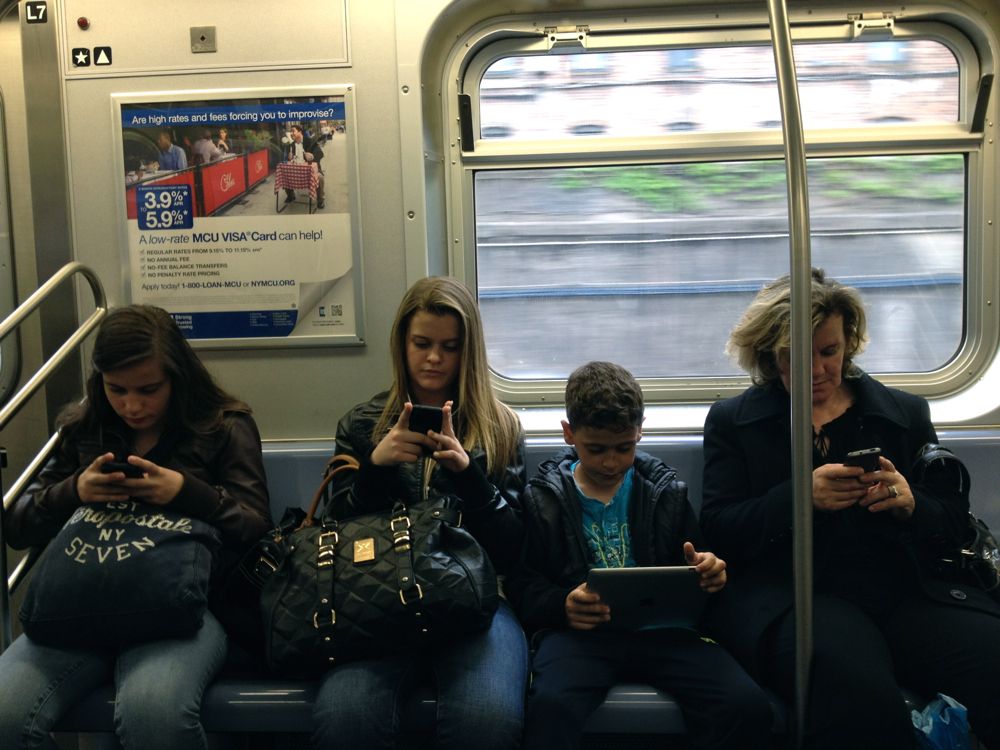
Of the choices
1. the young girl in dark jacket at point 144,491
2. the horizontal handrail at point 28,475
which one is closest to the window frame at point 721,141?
the young girl in dark jacket at point 144,491

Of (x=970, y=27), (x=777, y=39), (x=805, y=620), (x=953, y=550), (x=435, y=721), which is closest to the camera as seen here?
(x=777, y=39)

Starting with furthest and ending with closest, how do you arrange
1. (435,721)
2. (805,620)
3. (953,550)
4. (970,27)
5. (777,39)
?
A: (970,27)
(953,550)
(435,721)
(805,620)
(777,39)

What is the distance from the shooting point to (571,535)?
9.16 ft

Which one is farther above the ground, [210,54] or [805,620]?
[210,54]

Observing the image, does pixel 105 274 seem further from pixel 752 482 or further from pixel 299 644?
pixel 752 482

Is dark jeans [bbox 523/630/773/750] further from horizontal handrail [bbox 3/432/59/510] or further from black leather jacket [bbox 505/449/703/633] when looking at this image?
horizontal handrail [bbox 3/432/59/510]

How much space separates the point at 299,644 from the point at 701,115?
233 cm

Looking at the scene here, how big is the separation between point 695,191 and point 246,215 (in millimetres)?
1642

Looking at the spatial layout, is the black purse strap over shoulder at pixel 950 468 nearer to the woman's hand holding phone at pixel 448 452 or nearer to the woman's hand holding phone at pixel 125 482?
the woman's hand holding phone at pixel 448 452

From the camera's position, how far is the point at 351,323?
3.58m

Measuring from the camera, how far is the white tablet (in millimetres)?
2449

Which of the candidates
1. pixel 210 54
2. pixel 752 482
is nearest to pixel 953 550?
pixel 752 482

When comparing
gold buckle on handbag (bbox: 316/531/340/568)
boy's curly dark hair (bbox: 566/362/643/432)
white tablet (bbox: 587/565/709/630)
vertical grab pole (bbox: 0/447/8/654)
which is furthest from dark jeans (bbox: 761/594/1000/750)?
vertical grab pole (bbox: 0/447/8/654)

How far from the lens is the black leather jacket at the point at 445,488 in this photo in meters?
2.71
